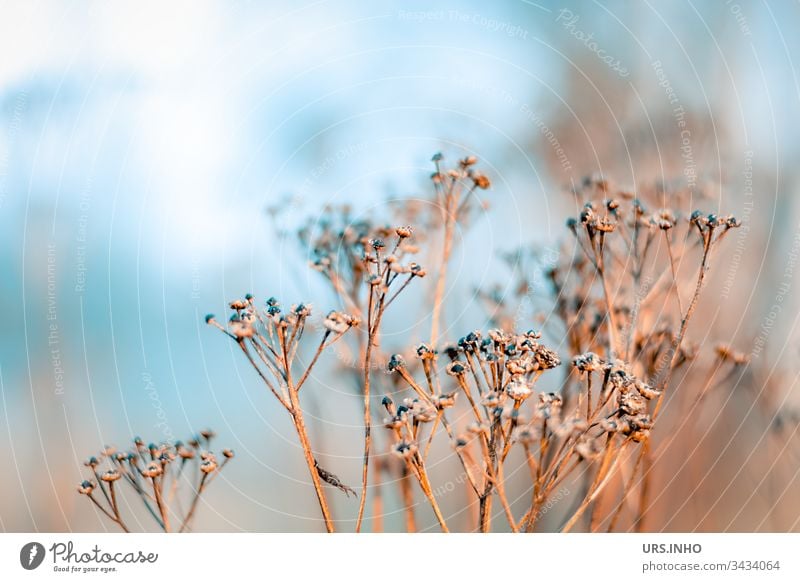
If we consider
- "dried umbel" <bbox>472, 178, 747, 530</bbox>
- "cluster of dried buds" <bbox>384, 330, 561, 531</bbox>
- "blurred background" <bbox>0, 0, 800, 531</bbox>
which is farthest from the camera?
"blurred background" <bbox>0, 0, 800, 531</bbox>

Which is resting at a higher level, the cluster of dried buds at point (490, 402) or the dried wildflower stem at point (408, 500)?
the cluster of dried buds at point (490, 402)

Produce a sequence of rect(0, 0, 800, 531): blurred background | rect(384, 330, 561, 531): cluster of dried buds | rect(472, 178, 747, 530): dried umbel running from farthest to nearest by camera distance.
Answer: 1. rect(0, 0, 800, 531): blurred background
2. rect(472, 178, 747, 530): dried umbel
3. rect(384, 330, 561, 531): cluster of dried buds

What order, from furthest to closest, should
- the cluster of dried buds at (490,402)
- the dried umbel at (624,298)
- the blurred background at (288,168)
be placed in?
the blurred background at (288,168)
the dried umbel at (624,298)
the cluster of dried buds at (490,402)
